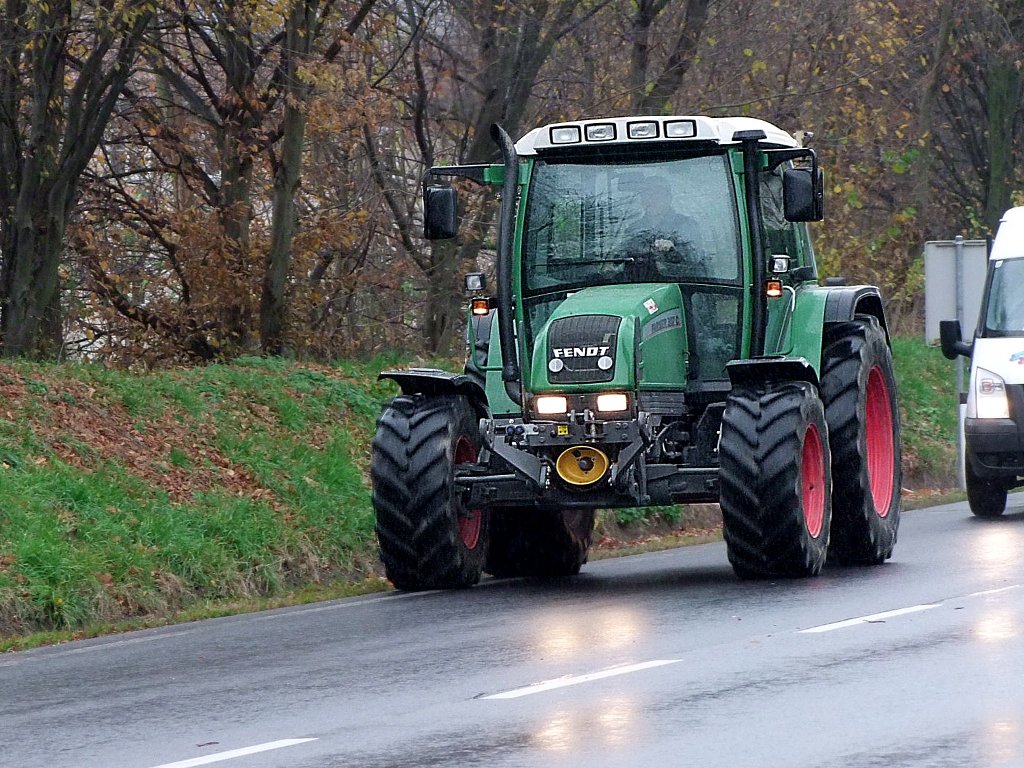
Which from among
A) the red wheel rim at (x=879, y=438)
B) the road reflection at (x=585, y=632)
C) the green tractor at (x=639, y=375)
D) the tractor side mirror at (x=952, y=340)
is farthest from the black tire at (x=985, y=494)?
the road reflection at (x=585, y=632)

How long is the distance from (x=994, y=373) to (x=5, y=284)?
940cm

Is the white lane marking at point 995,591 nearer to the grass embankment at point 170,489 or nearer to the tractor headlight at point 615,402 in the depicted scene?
the tractor headlight at point 615,402

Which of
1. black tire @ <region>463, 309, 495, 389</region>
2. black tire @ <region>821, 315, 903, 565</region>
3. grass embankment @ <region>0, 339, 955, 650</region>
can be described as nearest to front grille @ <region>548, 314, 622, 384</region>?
black tire @ <region>463, 309, 495, 389</region>

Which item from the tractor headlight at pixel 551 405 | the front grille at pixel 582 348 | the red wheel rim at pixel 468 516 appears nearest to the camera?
the front grille at pixel 582 348

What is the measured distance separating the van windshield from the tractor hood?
6427mm

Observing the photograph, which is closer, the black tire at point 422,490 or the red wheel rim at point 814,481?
the black tire at point 422,490

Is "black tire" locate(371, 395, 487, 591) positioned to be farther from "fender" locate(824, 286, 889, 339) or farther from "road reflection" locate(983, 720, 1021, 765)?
"road reflection" locate(983, 720, 1021, 765)

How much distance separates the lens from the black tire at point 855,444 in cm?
1426

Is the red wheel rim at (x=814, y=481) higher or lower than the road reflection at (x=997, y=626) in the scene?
higher

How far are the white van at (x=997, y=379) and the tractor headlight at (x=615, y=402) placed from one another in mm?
6547

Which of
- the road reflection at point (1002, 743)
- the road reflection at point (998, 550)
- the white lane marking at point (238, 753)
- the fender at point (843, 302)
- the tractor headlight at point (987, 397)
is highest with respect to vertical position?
the fender at point (843, 302)

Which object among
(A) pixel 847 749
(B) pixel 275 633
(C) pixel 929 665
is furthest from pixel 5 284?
(A) pixel 847 749

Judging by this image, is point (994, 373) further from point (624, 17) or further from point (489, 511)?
point (624, 17)

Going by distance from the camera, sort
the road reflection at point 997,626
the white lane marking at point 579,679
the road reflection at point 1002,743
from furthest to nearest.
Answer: the road reflection at point 997,626 < the white lane marking at point 579,679 < the road reflection at point 1002,743
